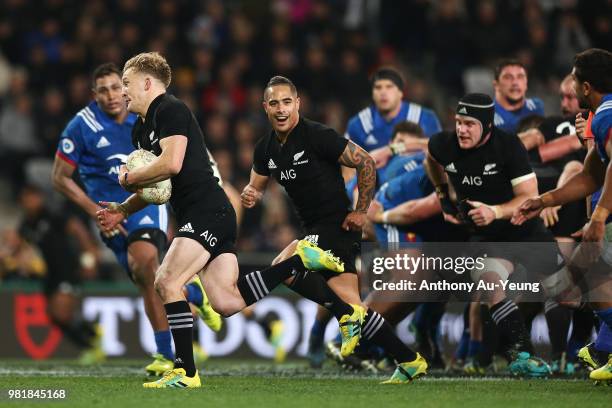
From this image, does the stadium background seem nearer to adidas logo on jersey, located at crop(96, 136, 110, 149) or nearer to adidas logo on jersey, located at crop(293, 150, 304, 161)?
adidas logo on jersey, located at crop(96, 136, 110, 149)

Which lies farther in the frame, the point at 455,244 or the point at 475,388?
the point at 455,244

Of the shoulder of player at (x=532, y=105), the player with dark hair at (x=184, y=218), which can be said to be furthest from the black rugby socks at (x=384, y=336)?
the shoulder of player at (x=532, y=105)

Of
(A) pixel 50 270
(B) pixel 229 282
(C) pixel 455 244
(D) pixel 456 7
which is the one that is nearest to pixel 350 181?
(C) pixel 455 244

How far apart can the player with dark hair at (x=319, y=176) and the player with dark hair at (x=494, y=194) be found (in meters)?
0.96

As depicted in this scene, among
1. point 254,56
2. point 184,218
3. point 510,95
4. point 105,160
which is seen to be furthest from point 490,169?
point 254,56

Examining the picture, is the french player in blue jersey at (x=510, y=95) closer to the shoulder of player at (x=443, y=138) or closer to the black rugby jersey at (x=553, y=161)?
the black rugby jersey at (x=553, y=161)

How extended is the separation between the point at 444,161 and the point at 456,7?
341 inches

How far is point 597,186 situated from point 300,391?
8.60 feet

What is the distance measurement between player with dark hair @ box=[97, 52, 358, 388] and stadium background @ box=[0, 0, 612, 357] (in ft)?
21.9

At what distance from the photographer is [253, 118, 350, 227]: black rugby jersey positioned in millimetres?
9086

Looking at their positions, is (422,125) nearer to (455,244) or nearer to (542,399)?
(455,244)

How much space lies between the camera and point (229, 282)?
863cm

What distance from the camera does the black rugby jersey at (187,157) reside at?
842cm

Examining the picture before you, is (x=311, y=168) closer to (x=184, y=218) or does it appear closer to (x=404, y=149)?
(x=184, y=218)
